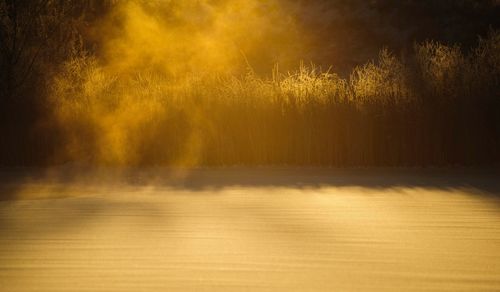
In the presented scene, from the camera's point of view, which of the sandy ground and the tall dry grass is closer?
the sandy ground

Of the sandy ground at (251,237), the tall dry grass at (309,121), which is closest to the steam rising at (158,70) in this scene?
the tall dry grass at (309,121)

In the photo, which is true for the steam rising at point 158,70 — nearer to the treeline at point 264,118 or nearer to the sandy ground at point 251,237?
the treeline at point 264,118

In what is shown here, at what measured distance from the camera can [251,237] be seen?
9.75ft

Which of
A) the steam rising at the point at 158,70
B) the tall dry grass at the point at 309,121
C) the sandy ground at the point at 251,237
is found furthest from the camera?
the steam rising at the point at 158,70

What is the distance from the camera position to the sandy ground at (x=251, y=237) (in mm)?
2275

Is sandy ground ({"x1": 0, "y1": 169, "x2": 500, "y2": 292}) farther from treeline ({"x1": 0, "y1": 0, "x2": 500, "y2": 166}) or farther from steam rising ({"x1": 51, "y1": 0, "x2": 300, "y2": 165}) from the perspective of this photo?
steam rising ({"x1": 51, "y1": 0, "x2": 300, "y2": 165})

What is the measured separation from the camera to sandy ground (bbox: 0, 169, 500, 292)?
228 cm

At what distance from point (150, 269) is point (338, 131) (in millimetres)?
5255

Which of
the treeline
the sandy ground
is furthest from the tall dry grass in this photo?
the sandy ground

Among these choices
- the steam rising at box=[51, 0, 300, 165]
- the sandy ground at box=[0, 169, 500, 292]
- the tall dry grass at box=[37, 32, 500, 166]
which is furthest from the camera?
the steam rising at box=[51, 0, 300, 165]

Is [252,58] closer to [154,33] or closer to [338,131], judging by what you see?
[154,33]

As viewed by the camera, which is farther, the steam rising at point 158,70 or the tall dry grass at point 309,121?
the steam rising at point 158,70

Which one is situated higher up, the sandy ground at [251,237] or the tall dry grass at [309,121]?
the tall dry grass at [309,121]

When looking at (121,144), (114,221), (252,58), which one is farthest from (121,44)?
(114,221)
